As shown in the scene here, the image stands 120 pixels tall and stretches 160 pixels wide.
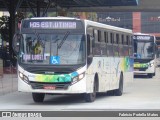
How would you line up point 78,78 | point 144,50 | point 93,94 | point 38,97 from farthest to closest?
point 144,50 → point 38,97 → point 93,94 → point 78,78

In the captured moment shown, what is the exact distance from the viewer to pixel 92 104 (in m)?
18.3

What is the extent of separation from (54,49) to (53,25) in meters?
0.86

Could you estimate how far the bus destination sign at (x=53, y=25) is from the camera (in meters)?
18.3

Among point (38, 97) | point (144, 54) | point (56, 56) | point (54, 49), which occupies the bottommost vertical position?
point (38, 97)

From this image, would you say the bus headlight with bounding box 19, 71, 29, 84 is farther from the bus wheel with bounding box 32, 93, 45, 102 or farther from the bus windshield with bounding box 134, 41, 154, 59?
the bus windshield with bounding box 134, 41, 154, 59

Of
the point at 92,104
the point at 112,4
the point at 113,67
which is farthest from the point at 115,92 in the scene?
the point at 112,4

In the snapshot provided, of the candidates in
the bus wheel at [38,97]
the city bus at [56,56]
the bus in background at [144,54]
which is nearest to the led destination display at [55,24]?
the city bus at [56,56]

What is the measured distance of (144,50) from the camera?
133 ft

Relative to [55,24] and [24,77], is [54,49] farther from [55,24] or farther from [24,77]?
[24,77]

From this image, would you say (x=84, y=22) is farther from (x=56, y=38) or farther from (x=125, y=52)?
(x=125, y=52)

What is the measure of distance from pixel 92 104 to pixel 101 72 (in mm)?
2236

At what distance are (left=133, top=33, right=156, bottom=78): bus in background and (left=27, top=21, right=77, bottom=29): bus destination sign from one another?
73.3 feet

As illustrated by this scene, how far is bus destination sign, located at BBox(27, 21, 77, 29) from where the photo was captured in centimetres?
1827

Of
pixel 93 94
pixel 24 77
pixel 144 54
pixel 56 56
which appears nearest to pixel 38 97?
pixel 24 77
